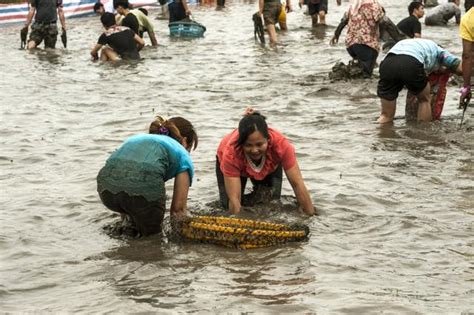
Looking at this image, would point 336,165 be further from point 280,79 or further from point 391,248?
point 280,79

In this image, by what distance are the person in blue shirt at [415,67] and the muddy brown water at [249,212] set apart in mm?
396

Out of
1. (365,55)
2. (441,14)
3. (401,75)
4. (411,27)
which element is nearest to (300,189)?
(401,75)

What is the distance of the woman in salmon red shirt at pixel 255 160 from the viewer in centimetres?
632

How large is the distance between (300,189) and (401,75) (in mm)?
3192

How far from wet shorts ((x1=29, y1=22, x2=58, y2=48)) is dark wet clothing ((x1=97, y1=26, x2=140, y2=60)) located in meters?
2.75

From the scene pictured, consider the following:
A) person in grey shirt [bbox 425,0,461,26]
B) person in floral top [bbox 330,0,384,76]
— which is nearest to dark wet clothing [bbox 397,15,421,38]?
person in floral top [bbox 330,0,384,76]

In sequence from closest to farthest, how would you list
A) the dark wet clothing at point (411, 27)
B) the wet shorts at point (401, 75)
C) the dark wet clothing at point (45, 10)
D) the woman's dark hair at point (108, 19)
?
the wet shorts at point (401, 75) < the dark wet clothing at point (411, 27) < the woman's dark hair at point (108, 19) < the dark wet clothing at point (45, 10)

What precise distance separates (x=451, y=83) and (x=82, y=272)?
317 inches

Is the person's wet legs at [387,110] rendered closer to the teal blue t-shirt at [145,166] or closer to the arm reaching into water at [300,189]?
the arm reaching into water at [300,189]

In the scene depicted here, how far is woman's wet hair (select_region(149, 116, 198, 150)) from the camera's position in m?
6.32

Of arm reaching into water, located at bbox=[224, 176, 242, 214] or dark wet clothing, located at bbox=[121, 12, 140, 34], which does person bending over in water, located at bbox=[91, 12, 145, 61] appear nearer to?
dark wet clothing, located at bbox=[121, 12, 140, 34]

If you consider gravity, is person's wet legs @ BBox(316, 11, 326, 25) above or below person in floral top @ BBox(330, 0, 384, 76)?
below

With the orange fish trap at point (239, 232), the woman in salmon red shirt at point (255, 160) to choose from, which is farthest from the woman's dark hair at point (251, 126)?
the orange fish trap at point (239, 232)

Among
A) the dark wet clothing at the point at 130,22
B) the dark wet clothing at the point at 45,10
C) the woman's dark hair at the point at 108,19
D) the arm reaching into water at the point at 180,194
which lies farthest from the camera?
the dark wet clothing at the point at 45,10
